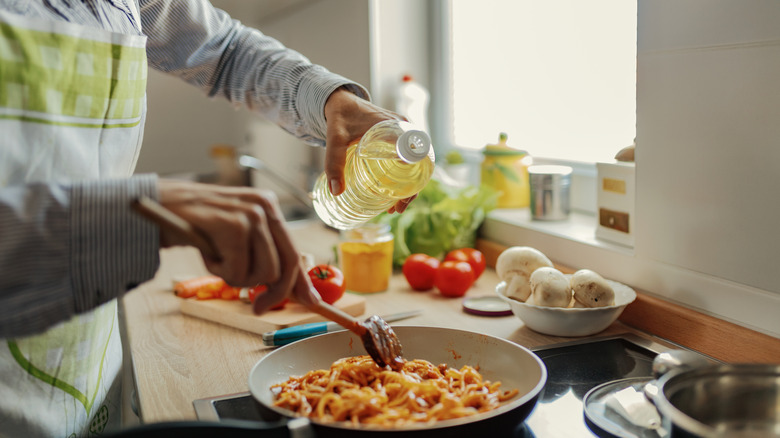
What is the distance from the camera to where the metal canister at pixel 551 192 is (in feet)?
5.27

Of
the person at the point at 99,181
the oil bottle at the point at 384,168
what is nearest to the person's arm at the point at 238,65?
the person at the point at 99,181

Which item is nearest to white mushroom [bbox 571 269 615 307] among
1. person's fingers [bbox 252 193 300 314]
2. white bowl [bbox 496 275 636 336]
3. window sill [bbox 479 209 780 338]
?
white bowl [bbox 496 275 636 336]

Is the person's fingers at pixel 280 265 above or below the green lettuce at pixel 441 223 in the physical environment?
above

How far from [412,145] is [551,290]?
369 millimetres

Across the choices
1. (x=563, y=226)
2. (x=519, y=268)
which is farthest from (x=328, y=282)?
(x=563, y=226)

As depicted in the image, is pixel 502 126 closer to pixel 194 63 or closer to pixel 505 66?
pixel 505 66

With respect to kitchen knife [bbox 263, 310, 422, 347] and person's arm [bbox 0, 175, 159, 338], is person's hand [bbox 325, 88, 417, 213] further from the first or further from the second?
person's arm [bbox 0, 175, 159, 338]

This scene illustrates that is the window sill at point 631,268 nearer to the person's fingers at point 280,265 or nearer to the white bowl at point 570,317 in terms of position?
the white bowl at point 570,317

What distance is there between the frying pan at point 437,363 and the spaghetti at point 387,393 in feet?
0.09

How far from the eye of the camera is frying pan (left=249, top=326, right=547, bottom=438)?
0.71 m

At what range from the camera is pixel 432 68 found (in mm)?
2326

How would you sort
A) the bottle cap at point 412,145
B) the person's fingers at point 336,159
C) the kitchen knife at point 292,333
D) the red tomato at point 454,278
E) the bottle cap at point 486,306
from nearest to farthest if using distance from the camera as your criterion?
1. the bottle cap at point 412,145
2. the person's fingers at point 336,159
3. the kitchen knife at point 292,333
4. the bottle cap at point 486,306
5. the red tomato at point 454,278

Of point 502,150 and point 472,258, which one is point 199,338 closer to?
point 472,258

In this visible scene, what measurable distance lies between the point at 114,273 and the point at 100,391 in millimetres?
429
